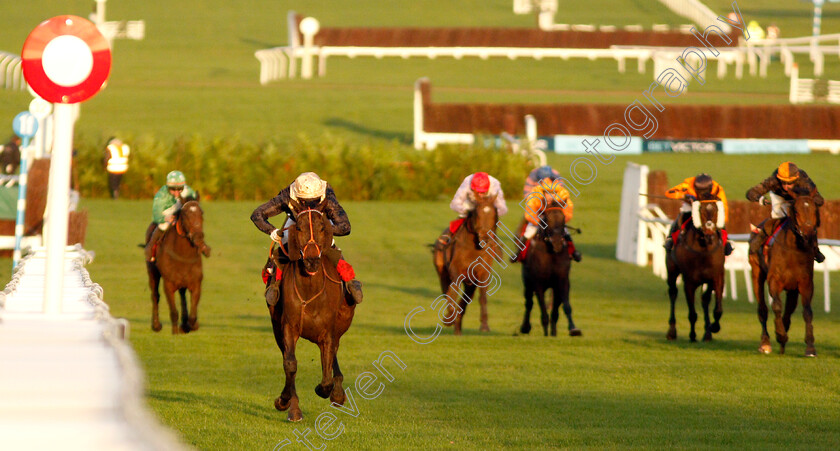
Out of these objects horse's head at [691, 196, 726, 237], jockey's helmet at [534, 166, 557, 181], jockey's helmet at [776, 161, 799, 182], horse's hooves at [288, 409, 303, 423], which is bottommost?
horse's hooves at [288, 409, 303, 423]

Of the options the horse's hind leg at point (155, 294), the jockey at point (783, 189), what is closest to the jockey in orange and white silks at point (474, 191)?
the jockey at point (783, 189)

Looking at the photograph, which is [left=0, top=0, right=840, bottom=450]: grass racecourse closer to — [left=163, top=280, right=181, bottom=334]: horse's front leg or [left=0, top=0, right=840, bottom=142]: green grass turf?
[left=0, top=0, right=840, bottom=142]: green grass turf

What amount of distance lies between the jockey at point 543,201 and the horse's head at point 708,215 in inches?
51.0

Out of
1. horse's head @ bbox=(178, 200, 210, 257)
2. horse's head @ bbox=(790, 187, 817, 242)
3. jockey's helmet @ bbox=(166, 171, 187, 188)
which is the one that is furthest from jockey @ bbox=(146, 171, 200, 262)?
horse's head @ bbox=(790, 187, 817, 242)

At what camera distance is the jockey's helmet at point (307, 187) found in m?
7.79

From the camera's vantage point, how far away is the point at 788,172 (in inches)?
455

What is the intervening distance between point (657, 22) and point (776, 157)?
2530 centimetres

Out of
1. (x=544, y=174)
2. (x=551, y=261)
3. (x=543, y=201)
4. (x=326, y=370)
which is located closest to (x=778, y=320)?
(x=551, y=261)

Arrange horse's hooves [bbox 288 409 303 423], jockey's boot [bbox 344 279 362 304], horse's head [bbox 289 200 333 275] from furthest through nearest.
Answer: jockey's boot [bbox 344 279 362 304] < horse's hooves [bbox 288 409 303 423] < horse's head [bbox 289 200 333 275]

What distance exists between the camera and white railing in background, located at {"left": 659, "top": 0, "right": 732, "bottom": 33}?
5259 centimetres

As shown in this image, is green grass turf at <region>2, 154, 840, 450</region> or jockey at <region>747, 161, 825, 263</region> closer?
green grass turf at <region>2, 154, 840, 450</region>

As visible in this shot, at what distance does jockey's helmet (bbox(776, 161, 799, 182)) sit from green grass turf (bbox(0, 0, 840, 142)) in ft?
57.1

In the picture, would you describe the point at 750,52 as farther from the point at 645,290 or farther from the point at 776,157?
the point at 645,290

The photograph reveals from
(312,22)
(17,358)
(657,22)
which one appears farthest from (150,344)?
(657,22)
